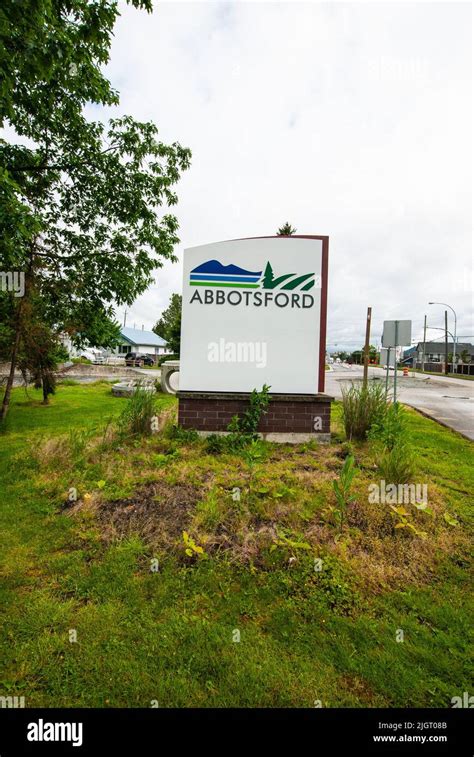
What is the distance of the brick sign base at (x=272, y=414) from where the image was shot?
642 cm

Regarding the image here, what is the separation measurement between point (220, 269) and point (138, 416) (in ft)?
10.4

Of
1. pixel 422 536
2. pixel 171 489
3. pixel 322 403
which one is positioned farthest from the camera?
pixel 322 403

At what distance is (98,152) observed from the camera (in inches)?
311

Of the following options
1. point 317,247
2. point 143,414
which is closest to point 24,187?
point 143,414

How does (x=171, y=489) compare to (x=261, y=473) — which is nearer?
(x=171, y=489)

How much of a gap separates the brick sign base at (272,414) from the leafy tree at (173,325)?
3.66 metres

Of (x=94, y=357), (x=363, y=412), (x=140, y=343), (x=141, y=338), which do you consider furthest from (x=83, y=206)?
(x=141, y=338)

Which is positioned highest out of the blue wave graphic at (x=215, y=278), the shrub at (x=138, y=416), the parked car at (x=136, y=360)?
the blue wave graphic at (x=215, y=278)

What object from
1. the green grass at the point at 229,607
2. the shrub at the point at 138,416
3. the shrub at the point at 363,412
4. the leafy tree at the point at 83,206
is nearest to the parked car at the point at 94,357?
the leafy tree at the point at 83,206

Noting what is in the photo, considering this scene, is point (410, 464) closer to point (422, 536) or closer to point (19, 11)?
point (422, 536)

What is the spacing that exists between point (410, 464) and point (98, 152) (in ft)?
29.2

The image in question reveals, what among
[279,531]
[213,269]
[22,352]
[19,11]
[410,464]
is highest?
[19,11]

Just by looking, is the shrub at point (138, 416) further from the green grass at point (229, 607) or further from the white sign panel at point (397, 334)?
the white sign panel at point (397, 334)

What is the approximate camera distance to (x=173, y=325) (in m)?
25.6
